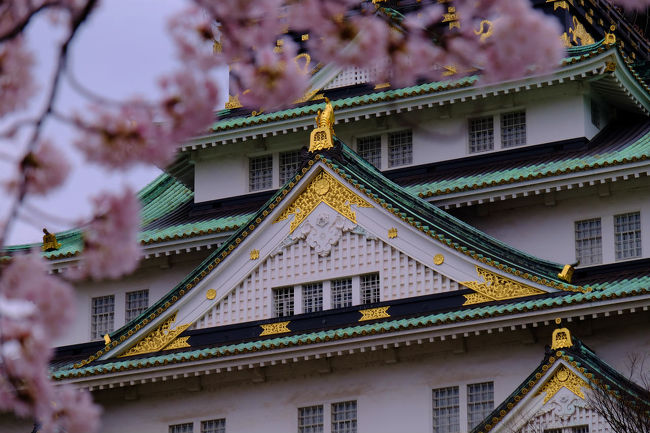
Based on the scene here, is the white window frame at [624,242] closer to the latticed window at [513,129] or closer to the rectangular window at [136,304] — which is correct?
the latticed window at [513,129]

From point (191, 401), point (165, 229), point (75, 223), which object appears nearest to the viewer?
point (75, 223)

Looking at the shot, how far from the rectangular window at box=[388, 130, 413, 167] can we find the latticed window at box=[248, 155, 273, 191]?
3.34 m

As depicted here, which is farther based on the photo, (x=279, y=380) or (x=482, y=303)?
(x=279, y=380)

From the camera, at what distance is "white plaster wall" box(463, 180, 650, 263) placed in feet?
120

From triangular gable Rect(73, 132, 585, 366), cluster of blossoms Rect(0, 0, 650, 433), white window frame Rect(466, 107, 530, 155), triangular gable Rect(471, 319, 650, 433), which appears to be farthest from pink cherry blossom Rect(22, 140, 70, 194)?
white window frame Rect(466, 107, 530, 155)

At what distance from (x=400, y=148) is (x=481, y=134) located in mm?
2177

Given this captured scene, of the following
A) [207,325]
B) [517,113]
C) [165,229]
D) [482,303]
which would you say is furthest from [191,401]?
[517,113]

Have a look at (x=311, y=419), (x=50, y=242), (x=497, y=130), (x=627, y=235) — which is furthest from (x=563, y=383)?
(x=50, y=242)

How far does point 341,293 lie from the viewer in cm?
3672

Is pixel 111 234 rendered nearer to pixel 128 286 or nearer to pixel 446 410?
pixel 446 410

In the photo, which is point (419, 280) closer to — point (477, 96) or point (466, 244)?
point (466, 244)

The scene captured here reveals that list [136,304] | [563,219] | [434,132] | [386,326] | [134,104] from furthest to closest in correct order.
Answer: [136,304] → [434,132] → [563,219] → [386,326] → [134,104]

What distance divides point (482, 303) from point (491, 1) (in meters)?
21.2

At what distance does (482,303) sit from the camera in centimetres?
3431
